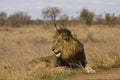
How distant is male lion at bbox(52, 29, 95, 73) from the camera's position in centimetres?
1198

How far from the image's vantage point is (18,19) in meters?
59.2

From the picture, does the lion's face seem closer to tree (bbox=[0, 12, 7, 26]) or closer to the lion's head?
the lion's head

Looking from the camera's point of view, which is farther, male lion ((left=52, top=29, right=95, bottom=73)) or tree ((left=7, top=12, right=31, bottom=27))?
tree ((left=7, top=12, right=31, bottom=27))

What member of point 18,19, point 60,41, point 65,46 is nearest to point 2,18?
point 18,19

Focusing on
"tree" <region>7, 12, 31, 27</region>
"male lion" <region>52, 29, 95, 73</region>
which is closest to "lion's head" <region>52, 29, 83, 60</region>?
"male lion" <region>52, 29, 95, 73</region>

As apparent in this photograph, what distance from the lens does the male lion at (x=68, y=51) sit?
11984 mm

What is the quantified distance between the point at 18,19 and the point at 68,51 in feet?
157

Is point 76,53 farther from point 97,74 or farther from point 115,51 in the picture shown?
point 115,51

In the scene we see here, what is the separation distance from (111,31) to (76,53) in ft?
59.1

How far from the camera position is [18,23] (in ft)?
187

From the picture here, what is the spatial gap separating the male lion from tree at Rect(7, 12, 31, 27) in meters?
42.8

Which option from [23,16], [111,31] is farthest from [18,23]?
[111,31]

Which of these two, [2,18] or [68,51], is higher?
[68,51]

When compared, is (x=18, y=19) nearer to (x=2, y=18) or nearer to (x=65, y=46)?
(x=2, y=18)
